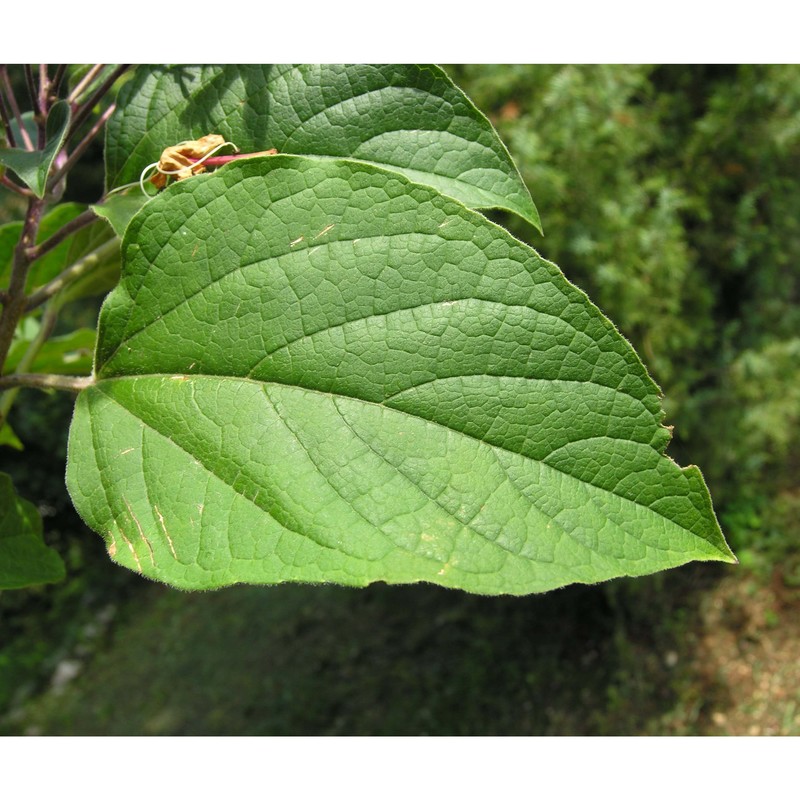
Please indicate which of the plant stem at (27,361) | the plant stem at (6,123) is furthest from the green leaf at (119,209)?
the plant stem at (27,361)

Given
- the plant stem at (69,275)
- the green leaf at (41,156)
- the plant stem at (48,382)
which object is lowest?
the plant stem at (48,382)

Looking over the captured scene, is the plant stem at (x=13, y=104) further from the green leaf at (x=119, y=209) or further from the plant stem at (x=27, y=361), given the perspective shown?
the plant stem at (x=27, y=361)

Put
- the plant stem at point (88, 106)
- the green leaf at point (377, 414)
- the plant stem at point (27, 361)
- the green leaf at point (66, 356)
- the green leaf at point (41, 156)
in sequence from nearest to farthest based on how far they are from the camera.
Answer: the green leaf at point (377, 414)
the green leaf at point (41, 156)
the plant stem at point (88, 106)
the plant stem at point (27, 361)
the green leaf at point (66, 356)

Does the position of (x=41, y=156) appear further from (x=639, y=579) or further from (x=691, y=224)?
(x=639, y=579)

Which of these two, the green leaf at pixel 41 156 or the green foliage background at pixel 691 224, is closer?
the green leaf at pixel 41 156

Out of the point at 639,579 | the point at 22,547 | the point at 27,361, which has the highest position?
the point at 27,361

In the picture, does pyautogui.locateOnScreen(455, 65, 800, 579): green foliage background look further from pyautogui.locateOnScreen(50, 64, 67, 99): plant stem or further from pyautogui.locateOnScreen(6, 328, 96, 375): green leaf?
pyautogui.locateOnScreen(50, 64, 67, 99): plant stem

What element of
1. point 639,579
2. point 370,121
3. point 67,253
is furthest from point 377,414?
point 639,579

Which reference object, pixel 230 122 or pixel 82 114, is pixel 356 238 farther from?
pixel 82 114
